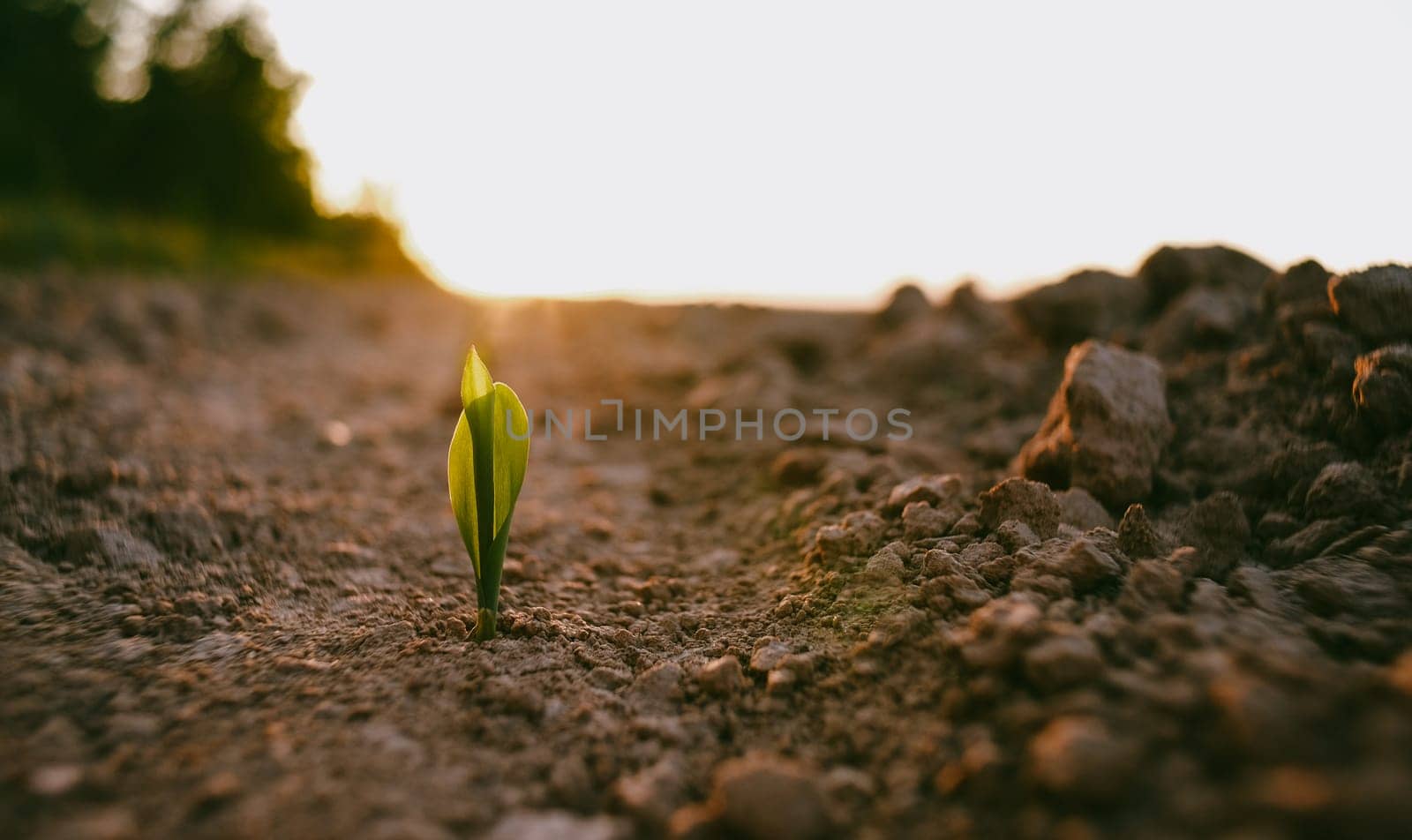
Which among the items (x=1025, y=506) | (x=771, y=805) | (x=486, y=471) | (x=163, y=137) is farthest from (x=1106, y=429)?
(x=163, y=137)

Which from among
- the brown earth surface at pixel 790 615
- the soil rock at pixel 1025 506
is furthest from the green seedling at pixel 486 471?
the soil rock at pixel 1025 506

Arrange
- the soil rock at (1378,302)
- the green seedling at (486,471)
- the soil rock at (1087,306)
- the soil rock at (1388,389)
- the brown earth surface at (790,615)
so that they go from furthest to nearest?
the soil rock at (1087,306) < the soil rock at (1378,302) < the soil rock at (1388,389) < the green seedling at (486,471) < the brown earth surface at (790,615)

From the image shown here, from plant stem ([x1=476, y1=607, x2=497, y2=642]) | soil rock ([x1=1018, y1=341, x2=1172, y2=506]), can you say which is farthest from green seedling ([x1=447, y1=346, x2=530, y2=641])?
soil rock ([x1=1018, y1=341, x2=1172, y2=506])

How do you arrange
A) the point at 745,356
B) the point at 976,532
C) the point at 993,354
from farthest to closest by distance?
Answer: the point at 745,356, the point at 993,354, the point at 976,532

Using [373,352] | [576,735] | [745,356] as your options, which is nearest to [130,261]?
[373,352]

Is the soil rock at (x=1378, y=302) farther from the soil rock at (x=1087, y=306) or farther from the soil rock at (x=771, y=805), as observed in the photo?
the soil rock at (x=771, y=805)

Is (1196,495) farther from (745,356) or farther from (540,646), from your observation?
(745,356)
